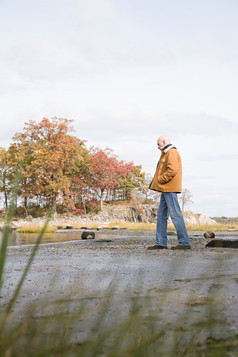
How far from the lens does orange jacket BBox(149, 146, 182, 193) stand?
22.8 feet

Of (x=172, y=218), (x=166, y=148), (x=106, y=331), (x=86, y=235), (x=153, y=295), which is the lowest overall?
(x=86, y=235)

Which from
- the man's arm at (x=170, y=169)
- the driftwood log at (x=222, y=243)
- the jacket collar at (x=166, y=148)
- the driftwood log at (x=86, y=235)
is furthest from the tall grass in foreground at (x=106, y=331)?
the driftwood log at (x=86, y=235)

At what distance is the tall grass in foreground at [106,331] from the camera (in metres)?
0.88

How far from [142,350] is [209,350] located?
0.69m

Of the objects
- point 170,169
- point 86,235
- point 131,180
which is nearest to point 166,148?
point 170,169

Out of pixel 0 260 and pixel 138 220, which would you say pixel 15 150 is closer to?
pixel 138 220

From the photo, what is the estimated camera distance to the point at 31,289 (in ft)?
9.45

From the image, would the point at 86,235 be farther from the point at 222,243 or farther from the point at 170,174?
the point at 170,174

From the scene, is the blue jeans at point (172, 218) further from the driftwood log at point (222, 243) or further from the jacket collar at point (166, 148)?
the driftwood log at point (222, 243)

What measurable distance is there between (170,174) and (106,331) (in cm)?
587

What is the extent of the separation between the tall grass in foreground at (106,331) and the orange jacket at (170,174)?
440 cm

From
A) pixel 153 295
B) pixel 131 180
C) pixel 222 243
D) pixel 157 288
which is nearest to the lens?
pixel 153 295

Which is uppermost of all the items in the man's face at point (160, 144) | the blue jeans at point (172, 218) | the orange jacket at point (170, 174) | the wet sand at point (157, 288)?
the man's face at point (160, 144)

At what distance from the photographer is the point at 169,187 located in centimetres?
696
